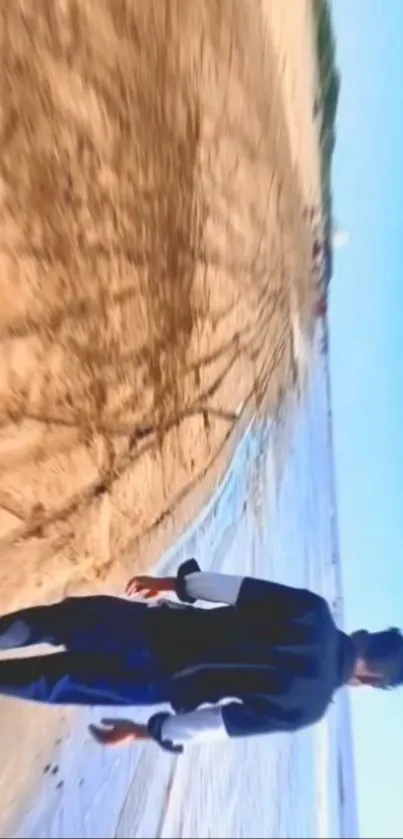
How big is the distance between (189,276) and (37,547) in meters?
0.36

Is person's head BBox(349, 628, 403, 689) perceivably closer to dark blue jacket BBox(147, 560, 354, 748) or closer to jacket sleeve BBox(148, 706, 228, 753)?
dark blue jacket BBox(147, 560, 354, 748)

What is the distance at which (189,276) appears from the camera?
1202 millimetres

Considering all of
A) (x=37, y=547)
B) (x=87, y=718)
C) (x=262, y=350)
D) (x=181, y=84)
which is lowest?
(x=87, y=718)

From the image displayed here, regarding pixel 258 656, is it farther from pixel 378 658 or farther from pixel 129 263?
pixel 129 263

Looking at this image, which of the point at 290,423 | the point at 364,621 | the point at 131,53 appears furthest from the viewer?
the point at 131,53

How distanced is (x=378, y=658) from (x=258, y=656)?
0.37 ft

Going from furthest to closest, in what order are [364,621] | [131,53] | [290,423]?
[131,53]
[290,423]
[364,621]

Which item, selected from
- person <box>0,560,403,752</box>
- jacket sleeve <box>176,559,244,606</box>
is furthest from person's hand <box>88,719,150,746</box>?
jacket sleeve <box>176,559,244,606</box>

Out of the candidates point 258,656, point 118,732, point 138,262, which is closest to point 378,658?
point 258,656

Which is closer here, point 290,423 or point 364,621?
point 364,621

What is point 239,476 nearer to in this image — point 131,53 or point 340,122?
point 340,122

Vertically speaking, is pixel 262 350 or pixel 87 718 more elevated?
pixel 262 350

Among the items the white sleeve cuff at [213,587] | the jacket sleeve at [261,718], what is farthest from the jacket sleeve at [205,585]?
the jacket sleeve at [261,718]

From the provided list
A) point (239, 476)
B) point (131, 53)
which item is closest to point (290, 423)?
point (239, 476)
